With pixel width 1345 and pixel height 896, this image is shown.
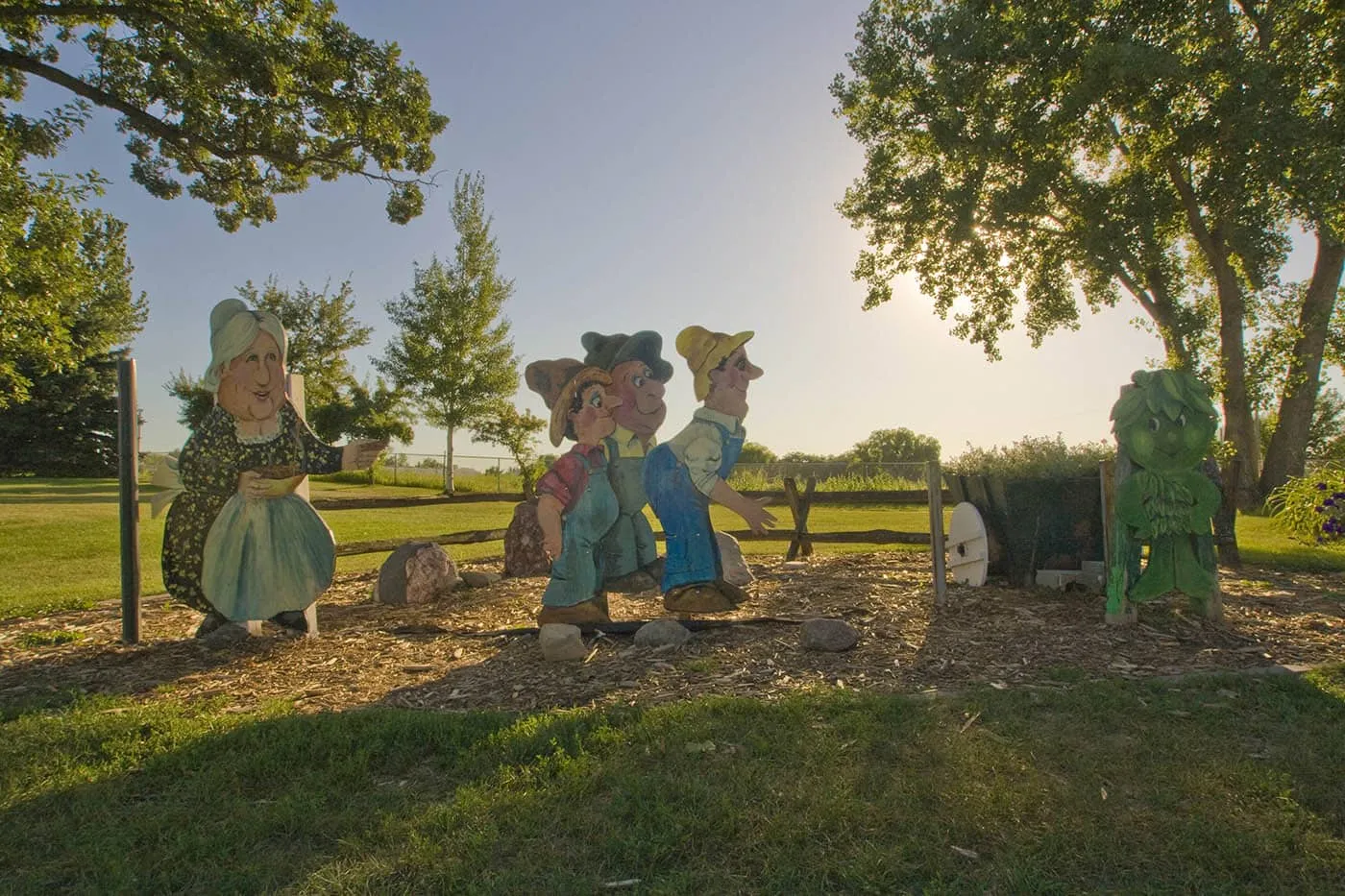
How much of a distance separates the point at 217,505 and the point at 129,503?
0.87m

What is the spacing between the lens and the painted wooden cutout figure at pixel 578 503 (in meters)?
6.06

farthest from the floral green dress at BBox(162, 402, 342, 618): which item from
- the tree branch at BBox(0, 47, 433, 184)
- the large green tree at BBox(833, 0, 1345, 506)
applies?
the large green tree at BBox(833, 0, 1345, 506)

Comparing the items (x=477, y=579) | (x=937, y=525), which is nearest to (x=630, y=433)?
(x=937, y=525)

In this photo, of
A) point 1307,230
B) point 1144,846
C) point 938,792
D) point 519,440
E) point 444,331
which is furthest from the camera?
point 444,331

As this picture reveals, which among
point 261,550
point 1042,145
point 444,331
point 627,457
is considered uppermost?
point 1042,145

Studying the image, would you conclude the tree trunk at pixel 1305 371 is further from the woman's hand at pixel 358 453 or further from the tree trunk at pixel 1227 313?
the woman's hand at pixel 358 453

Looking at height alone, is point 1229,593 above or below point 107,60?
below

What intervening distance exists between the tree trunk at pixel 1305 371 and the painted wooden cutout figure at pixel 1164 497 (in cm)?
1174

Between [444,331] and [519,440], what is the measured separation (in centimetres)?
495

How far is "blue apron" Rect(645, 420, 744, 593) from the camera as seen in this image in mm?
6164

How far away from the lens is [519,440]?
20000 millimetres

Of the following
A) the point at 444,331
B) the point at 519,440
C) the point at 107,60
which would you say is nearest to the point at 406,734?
the point at 107,60

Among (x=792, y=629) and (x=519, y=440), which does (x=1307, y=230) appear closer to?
(x=792, y=629)

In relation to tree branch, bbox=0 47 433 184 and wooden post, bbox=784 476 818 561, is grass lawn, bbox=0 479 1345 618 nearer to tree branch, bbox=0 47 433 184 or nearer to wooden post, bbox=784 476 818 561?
wooden post, bbox=784 476 818 561
